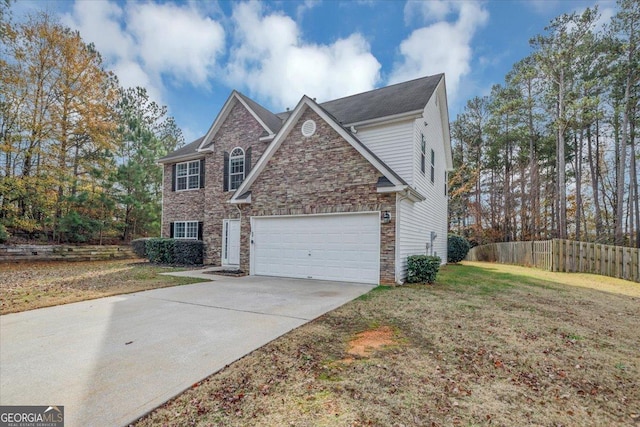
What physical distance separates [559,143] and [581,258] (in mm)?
8346

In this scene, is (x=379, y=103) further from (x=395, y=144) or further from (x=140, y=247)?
(x=140, y=247)

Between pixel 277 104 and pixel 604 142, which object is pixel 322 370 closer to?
pixel 277 104

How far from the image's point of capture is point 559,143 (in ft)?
59.1

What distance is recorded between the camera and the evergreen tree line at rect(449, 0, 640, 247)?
57.9 feet

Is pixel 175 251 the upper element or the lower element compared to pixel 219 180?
lower

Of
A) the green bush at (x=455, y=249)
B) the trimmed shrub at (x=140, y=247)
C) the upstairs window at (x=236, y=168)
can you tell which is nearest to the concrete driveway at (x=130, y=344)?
the upstairs window at (x=236, y=168)

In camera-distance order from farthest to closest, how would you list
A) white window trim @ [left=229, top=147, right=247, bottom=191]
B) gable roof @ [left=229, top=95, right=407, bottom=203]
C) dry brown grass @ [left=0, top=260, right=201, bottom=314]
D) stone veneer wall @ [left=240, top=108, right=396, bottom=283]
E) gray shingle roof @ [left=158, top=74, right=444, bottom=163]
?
white window trim @ [left=229, top=147, right=247, bottom=191] → gray shingle roof @ [left=158, top=74, right=444, bottom=163] → stone veneer wall @ [left=240, top=108, right=396, bottom=283] → gable roof @ [left=229, top=95, right=407, bottom=203] → dry brown grass @ [left=0, top=260, right=201, bottom=314]

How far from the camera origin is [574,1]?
55.6ft

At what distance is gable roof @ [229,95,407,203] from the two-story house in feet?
0.11

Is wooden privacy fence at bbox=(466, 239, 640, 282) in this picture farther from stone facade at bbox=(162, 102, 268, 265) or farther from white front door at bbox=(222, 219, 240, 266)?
white front door at bbox=(222, 219, 240, 266)

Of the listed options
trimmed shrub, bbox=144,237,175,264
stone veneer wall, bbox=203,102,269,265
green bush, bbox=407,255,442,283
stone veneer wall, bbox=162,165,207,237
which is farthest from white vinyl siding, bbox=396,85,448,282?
trimmed shrub, bbox=144,237,175,264

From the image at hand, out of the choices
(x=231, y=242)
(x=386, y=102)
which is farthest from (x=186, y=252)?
(x=386, y=102)

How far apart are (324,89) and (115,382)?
19216mm

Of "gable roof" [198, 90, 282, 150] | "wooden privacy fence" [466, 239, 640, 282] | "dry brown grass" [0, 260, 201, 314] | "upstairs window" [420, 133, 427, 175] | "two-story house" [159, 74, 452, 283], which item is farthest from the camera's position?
"gable roof" [198, 90, 282, 150]
